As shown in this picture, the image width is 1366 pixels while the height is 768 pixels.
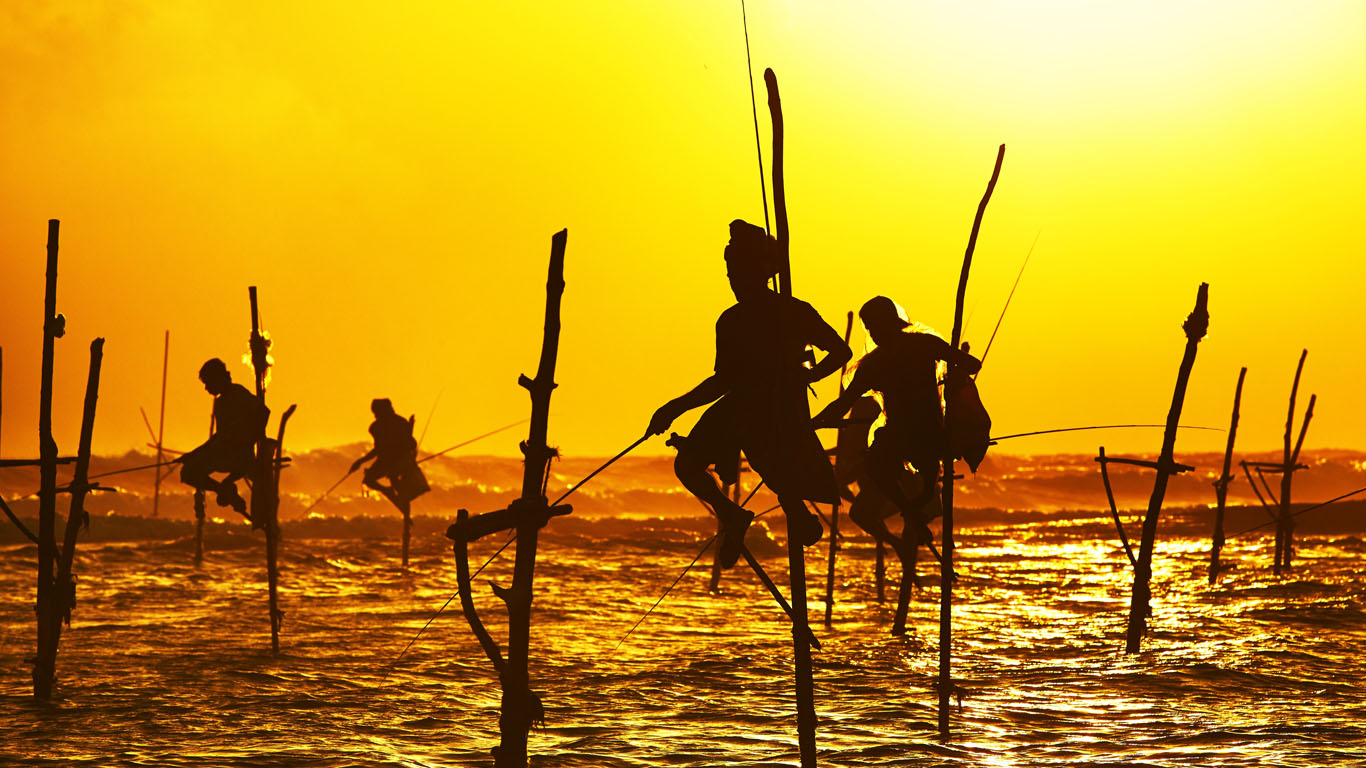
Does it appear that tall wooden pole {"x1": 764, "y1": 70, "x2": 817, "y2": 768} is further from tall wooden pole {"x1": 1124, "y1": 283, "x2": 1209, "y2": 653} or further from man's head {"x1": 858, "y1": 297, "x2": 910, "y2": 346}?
tall wooden pole {"x1": 1124, "y1": 283, "x2": 1209, "y2": 653}

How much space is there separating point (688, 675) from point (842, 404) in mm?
7016

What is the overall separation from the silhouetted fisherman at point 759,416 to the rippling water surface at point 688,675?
3.85 meters

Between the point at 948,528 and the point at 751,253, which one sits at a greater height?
the point at 751,253

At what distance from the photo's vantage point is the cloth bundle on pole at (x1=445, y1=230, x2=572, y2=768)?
7836 millimetres

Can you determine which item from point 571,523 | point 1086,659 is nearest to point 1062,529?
point 571,523

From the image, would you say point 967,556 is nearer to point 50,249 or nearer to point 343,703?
point 343,703

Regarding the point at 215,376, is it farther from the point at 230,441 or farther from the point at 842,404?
the point at 842,404

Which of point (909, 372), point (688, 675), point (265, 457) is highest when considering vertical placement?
point (909, 372)

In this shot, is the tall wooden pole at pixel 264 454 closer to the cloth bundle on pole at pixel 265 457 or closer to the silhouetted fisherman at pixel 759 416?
the cloth bundle on pole at pixel 265 457

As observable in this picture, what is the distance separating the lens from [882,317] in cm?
927

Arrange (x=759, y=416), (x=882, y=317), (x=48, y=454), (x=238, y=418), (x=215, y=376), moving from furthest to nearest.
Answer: (x=215, y=376) < (x=238, y=418) < (x=48, y=454) < (x=882, y=317) < (x=759, y=416)

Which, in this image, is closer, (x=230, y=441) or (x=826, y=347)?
(x=826, y=347)

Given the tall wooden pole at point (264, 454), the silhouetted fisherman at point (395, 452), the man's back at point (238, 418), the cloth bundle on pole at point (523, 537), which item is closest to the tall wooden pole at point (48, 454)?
the tall wooden pole at point (264, 454)

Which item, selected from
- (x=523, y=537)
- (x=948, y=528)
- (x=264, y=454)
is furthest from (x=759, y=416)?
(x=264, y=454)
